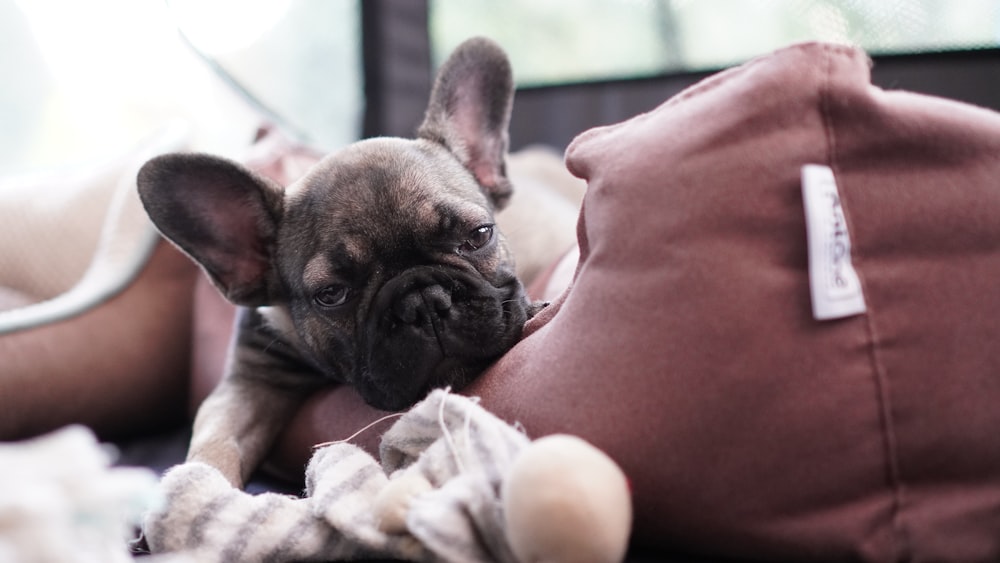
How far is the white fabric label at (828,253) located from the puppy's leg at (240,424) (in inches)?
36.0

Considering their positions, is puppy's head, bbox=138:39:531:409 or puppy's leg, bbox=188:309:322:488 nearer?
puppy's head, bbox=138:39:531:409

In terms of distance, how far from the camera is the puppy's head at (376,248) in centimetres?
113

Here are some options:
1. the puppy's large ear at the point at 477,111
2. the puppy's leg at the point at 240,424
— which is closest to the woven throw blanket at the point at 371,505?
the puppy's leg at the point at 240,424

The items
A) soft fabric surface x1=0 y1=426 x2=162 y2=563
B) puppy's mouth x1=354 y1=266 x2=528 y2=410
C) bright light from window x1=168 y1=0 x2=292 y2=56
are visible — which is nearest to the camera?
soft fabric surface x1=0 y1=426 x2=162 y2=563

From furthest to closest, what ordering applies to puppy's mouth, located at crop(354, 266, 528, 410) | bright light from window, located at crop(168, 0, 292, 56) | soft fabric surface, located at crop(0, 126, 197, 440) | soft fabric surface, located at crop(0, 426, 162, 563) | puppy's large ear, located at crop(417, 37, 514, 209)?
bright light from window, located at crop(168, 0, 292, 56), soft fabric surface, located at crop(0, 126, 197, 440), puppy's large ear, located at crop(417, 37, 514, 209), puppy's mouth, located at crop(354, 266, 528, 410), soft fabric surface, located at crop(0, 426, 162, 563)

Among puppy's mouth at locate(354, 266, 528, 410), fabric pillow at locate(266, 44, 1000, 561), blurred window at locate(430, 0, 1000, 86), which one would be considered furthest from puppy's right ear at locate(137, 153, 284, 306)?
blurred window at locate(430, 0, 1000, 86)

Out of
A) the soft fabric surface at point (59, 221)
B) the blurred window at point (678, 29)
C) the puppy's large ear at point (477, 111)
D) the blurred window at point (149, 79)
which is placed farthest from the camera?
the blurred window at point (149, 79)

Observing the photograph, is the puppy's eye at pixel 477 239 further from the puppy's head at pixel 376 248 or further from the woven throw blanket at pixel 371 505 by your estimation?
the woven throw blanket at pixel 371 505

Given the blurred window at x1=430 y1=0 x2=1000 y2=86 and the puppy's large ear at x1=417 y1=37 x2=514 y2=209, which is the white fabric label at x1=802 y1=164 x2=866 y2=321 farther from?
the blurred window at x1=430 y1=0 x2=1000 y2=86

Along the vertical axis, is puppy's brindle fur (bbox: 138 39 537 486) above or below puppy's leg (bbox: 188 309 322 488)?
above

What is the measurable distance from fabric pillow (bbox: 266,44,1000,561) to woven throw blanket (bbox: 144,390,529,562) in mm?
101

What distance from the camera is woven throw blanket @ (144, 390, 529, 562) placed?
73cm

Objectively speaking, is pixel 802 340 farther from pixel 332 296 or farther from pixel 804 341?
pixel 332 296

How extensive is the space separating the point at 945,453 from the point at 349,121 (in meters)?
2.57
